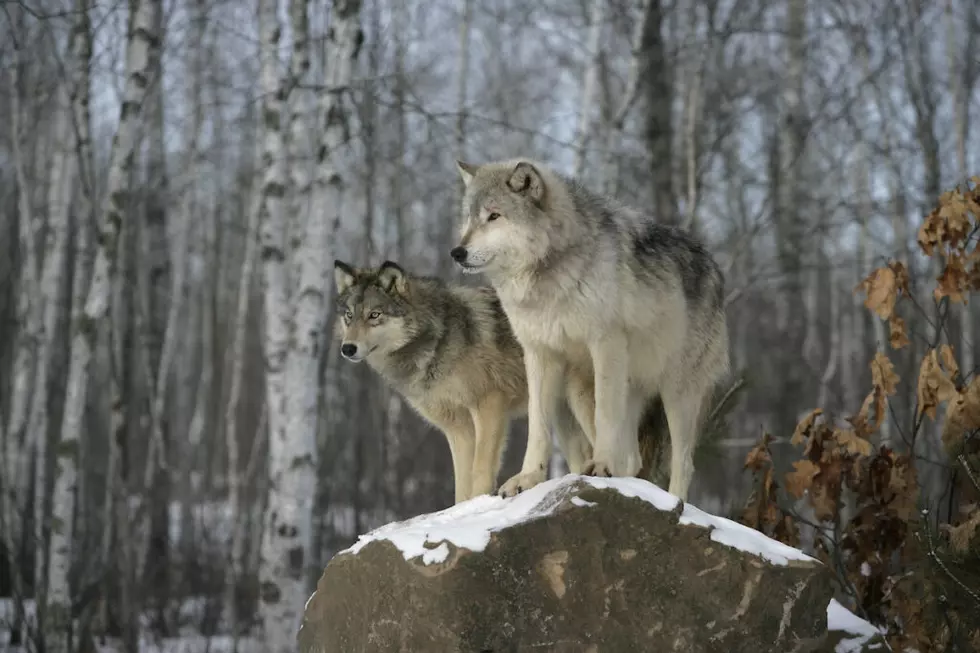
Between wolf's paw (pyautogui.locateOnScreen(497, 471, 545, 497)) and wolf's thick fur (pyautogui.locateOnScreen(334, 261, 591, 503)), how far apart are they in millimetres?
1025

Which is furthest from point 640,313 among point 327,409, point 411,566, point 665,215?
point 327,409

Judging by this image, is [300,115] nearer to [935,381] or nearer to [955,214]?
[955,214]

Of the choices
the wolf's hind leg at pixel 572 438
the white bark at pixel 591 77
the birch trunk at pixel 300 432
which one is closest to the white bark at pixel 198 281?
the white bark at pixel 591 77

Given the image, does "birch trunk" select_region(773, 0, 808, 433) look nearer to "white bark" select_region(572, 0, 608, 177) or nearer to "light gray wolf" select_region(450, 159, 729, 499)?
"white bark" select_region(572, 0, 608, 177)

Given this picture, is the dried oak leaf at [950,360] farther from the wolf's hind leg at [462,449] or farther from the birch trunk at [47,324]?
the birch trunk at [47,324]

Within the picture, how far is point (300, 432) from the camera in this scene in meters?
7.77

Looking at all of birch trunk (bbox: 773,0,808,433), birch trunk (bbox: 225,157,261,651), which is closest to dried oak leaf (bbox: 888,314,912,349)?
birch trunk (bbox: 773,0,808,433)

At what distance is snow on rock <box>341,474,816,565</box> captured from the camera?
4.09 metres

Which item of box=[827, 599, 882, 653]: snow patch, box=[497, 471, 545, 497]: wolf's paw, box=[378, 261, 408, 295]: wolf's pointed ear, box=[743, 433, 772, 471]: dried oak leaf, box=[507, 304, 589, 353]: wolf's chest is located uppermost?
box=[378, 261, 408, 295]: wolf's pointed ear

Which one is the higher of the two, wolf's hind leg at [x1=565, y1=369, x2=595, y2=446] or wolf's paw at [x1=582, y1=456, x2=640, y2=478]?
wolf's hind leg at [x1=565, y1=369, x2=595, y2=446]

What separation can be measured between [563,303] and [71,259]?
15714mm

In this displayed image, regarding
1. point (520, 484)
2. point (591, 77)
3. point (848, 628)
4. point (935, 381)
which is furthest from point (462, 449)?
point (591, 77)

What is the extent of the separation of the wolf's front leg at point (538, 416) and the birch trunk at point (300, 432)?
324 cm

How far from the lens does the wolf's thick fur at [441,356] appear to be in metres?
5.82
